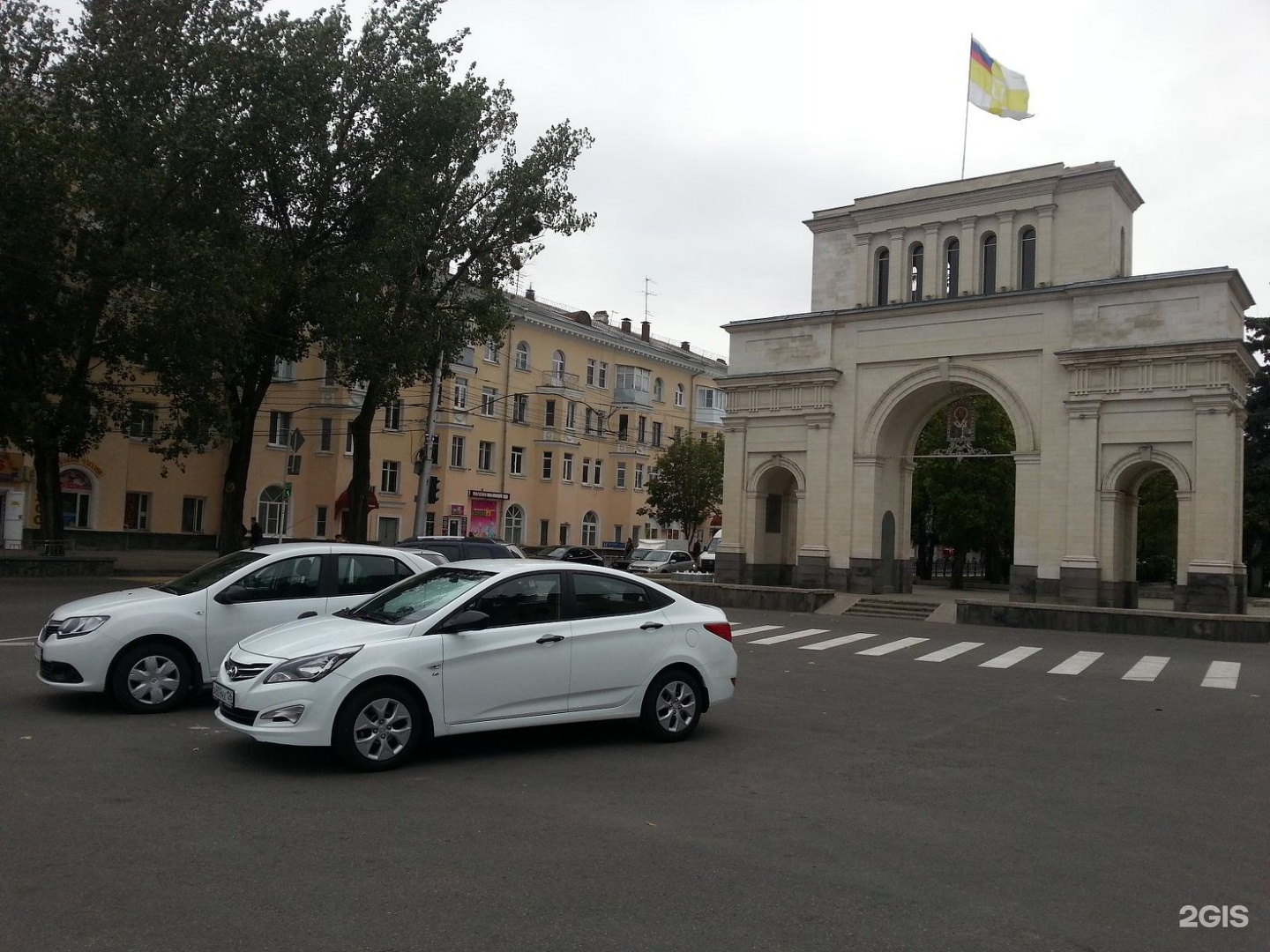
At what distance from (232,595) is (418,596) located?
7.56ft

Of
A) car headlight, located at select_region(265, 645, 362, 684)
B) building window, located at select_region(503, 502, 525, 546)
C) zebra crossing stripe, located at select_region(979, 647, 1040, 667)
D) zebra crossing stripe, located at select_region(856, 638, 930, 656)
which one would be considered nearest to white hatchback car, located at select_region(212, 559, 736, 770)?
car headlight, located at select_region(265, 645, 362, 684)

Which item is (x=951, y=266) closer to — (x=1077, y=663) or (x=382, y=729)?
(x=1077, y=663)

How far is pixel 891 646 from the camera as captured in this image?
2083cm

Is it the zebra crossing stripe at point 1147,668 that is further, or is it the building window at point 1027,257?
the building window at point 1027,257

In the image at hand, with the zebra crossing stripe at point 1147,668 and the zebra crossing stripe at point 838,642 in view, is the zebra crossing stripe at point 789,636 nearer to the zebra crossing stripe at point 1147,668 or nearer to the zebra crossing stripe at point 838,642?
the zebra crossing stripe at point 838,642

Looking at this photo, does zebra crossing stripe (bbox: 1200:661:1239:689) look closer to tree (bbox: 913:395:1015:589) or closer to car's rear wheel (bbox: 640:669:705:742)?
car's rear wheel (bbox: 640:669:705:742)

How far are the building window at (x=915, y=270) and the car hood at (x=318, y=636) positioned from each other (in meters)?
29.5

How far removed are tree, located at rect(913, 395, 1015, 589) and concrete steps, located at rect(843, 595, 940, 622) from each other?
16.0 m

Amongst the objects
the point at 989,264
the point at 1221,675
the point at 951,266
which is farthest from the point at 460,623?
the point at 951,266

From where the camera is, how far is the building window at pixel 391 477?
2066 inches

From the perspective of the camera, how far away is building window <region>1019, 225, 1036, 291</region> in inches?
1286

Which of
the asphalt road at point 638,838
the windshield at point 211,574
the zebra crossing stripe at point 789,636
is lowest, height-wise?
the asphalt road at point 638,838

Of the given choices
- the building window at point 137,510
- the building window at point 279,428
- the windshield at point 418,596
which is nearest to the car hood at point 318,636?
the windshield at point 418,596

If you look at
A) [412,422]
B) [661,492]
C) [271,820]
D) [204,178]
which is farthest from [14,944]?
[661,492]
